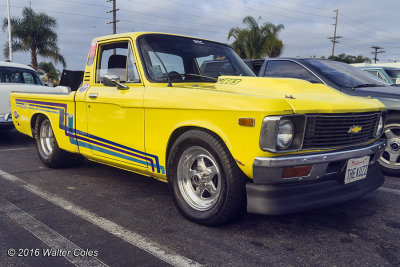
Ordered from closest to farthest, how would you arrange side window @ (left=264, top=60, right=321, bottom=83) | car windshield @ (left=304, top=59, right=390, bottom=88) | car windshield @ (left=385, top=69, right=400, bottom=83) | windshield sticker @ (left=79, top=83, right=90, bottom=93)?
windshield sticker @ (left=79, top=83, right=90, bottom=93)
car windshield @ (left=304, top=59, right=390, bottom=88)
side window @ (left=264, top=60, right=321, bottom=83)
car windshield @ (left=385, top=69, right=400, bottom=83)

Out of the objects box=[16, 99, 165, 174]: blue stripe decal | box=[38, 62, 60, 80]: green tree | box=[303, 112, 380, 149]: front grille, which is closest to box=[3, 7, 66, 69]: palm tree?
box=[38, 62, 60, 80]: green tree

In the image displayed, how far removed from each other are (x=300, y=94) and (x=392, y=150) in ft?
8.90

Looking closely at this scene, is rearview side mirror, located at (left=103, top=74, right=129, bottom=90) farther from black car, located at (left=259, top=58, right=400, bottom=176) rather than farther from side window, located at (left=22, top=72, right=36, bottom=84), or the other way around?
side window, located at (left=22, top=72, right=36, bottom=84)

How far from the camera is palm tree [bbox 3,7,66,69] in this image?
87.9ft

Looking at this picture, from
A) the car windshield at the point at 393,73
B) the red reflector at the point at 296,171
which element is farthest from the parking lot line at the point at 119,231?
the car windshield at the point at 393,73

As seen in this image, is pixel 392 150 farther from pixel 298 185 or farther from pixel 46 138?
pixel 46 138

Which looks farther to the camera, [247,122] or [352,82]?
[352,82]

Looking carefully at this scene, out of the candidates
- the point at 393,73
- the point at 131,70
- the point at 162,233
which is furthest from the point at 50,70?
the point at 162,233

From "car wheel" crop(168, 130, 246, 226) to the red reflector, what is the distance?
1.12 ft

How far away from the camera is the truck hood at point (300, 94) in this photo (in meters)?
2.78

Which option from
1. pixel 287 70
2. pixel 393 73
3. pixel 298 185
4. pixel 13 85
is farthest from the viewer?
pixel 393 73

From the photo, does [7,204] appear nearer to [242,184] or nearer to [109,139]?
[109,139]

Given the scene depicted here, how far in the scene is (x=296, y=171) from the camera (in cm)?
265

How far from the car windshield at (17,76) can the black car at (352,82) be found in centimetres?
554
